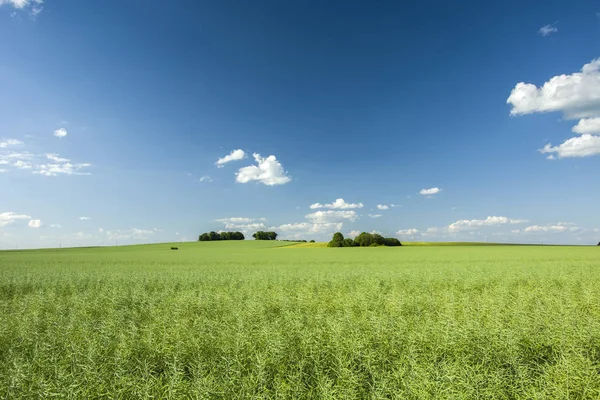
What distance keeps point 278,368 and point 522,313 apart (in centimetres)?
804

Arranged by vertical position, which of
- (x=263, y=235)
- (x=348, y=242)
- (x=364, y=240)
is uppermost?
(x=263, y=235)

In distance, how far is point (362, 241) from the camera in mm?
Answer: 85812

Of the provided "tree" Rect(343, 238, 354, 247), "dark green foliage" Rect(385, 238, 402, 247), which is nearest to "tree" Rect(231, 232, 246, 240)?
"tree" Rect(343, 238, 354, 247)

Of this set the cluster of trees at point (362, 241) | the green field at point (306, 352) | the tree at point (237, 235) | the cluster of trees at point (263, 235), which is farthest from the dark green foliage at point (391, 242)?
the green field at point (306, 352)

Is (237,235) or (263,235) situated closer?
(237,235)

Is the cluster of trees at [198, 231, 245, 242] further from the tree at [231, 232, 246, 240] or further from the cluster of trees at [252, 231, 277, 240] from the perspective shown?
the cluster of trees at [252, 231, 277, 240]

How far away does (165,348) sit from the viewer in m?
7.32

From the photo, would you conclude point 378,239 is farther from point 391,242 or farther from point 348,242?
point 348,242

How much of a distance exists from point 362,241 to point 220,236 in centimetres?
6610

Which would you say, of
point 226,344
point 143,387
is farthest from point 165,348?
point 143,387

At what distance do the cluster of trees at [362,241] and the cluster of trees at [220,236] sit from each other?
185 ft

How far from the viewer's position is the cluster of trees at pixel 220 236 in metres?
124

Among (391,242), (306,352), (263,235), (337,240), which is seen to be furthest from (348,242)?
(306,352)

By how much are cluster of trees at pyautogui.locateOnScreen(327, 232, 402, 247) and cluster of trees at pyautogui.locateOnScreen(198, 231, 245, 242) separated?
56422 mm
